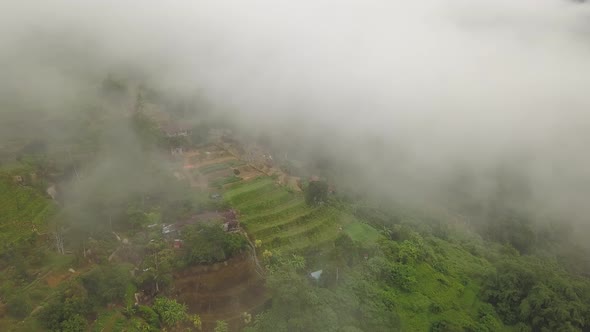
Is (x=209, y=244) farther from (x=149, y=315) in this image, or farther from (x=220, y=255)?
(x=149, y=315)

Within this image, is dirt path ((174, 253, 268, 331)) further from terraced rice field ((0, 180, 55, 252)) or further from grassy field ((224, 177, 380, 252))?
terraced rice field ((0, 180, 55, 252))

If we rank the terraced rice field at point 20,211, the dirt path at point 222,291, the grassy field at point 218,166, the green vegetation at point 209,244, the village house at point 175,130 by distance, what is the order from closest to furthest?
the dirt path at point 222,291, the terraced rice field at point 20,211, the green vegetation at point 209,244, the grassy field at point 218,166, the village house at point 175,130

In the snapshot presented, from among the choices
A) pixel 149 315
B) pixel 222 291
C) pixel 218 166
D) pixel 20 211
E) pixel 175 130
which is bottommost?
pixel 222 291

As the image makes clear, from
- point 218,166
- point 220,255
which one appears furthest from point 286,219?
point 218,166

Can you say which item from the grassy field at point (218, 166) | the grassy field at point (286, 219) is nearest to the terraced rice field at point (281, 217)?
the grassy field at point (286, 219)

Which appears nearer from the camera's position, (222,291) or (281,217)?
(222,291)

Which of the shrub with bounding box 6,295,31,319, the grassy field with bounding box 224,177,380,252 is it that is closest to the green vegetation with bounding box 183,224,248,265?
the grassy field with bounding box 224,177,380,252

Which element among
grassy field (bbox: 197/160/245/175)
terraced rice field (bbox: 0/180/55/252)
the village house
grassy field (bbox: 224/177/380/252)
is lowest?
grassy field (bbox: 224/177/380/252)

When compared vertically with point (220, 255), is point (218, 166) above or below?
above

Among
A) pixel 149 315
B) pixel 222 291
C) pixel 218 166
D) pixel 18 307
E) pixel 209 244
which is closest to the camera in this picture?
pixel 18 307

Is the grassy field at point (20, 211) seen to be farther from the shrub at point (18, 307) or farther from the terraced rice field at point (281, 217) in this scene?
the terraced rice field at point (281, 217)

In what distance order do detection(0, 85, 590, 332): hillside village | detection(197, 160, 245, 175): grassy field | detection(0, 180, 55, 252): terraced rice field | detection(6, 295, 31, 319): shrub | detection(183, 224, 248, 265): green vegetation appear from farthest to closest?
detection(197, 160, 245, 175): grassy field, detection(183, 224, 248, 265): green vegetation, detection(0, 180, 55, 252): terraced rice field, detection(0, 85, 590, 332): hillside village, detection(6, 295, 31, 319): shrub

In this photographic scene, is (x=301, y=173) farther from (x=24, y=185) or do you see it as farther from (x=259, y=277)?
(x=24, y=185)
